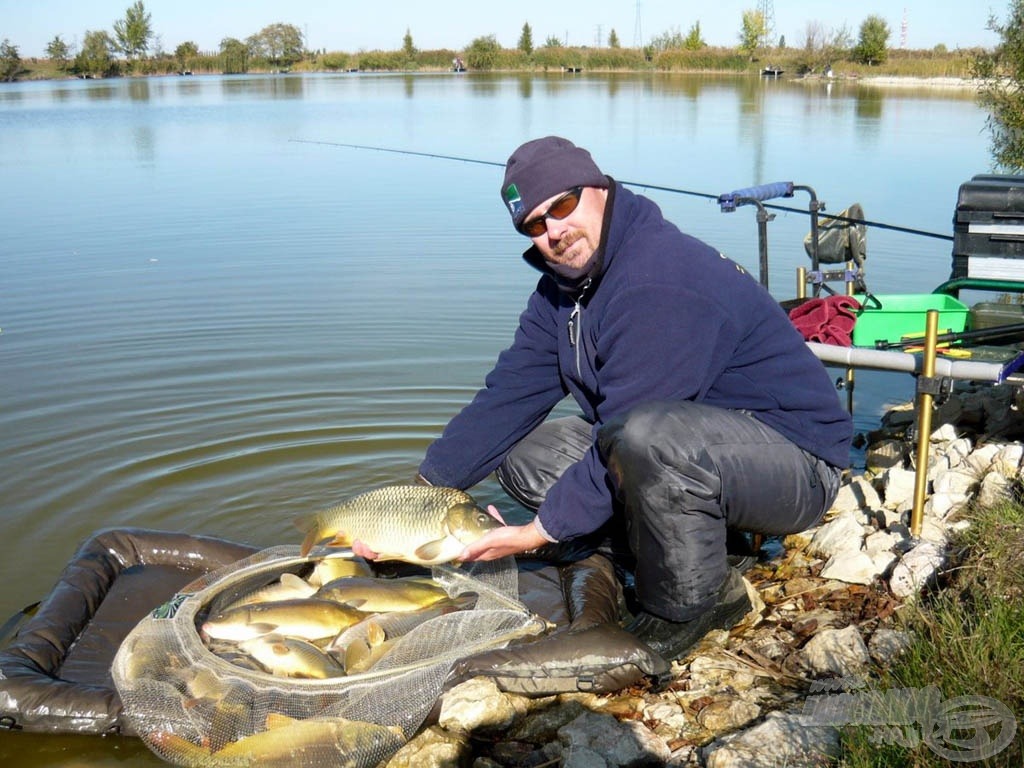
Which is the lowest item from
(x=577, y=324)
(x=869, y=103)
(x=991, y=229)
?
(x=577, y=324)

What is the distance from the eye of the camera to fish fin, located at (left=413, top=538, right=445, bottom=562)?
10.9 feet

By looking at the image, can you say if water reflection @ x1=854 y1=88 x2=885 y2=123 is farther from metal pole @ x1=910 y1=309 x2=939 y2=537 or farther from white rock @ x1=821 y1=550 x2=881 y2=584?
white rock @ x1=821 y1=550 x2=881 y2=584

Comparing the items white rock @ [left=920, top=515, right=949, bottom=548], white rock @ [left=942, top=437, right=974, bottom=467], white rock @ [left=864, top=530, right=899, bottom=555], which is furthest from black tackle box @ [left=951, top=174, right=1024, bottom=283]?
white rock @ [left=864, top=530, right=899, bottom=555]

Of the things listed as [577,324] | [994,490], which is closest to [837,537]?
[994,490]

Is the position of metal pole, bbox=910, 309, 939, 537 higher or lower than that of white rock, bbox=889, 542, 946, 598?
higher

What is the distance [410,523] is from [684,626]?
3.02ft

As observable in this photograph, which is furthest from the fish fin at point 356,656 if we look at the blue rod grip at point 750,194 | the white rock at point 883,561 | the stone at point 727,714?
the blue rod grip at point 750,194

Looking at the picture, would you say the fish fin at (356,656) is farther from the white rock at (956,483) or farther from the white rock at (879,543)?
the white rock at (956,483)

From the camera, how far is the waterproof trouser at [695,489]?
3.10 meters

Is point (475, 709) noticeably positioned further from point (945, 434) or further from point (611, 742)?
point (945, 434)

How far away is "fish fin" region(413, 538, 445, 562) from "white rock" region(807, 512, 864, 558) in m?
1.55

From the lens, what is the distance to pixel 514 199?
3301 mm

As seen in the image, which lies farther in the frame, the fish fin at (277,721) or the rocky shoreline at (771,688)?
the fish fin at (277,721)

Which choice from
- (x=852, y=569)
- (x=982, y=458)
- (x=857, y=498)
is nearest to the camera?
(x=852, y=569)
